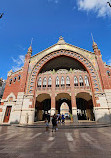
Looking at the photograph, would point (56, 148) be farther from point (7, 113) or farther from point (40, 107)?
point (40, 107)

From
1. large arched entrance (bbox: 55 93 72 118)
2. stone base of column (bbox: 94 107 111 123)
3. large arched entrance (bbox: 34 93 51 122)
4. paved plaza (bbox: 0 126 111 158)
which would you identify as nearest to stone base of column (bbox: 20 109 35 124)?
large arched entrance (bbox: 34 93 51 122)

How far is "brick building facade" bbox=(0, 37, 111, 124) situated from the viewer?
18.4 meters

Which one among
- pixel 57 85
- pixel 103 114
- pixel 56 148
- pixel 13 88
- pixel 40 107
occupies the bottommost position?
pixel 56 148

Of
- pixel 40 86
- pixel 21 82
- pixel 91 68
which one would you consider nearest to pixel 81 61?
pixel 91 68

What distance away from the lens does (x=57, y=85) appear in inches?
882

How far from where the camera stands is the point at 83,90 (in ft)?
68.7

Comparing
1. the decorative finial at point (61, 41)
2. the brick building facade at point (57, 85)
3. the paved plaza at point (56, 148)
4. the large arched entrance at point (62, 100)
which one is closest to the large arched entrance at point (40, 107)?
the brick building facade at point (57, 85)

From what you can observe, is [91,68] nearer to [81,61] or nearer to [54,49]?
[81,61]

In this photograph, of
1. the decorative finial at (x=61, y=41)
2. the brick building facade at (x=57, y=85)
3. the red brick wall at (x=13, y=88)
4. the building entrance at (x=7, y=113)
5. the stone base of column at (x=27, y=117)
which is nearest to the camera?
the stone base of column at (x=27, y=117)

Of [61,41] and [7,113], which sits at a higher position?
[61,41]

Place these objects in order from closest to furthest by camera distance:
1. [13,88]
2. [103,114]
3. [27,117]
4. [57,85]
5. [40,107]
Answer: [27,117]
[103,114]
[13,88]
[57,85]
[40,107]

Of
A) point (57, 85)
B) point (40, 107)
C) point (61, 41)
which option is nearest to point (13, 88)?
point (40, 107)

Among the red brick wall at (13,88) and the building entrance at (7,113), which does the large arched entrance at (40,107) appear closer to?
the red brick wall at (13,88)

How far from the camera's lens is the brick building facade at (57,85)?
18.4 meters
